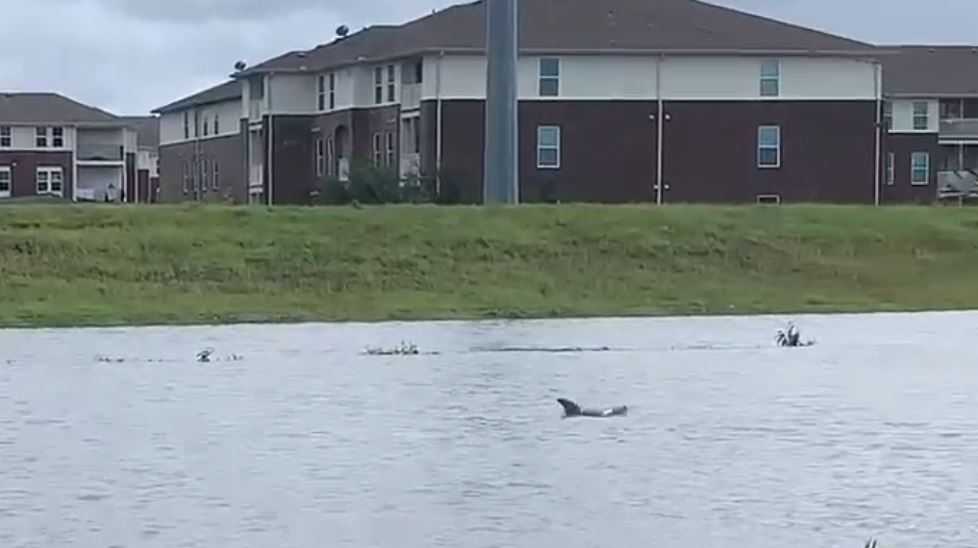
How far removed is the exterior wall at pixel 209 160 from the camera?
91562mm

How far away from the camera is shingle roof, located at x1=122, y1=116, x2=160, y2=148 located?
144000 millimetres

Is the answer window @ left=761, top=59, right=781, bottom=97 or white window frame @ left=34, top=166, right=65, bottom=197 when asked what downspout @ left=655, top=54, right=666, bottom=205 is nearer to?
window @ left=761, top=59, right=781, bottom=97

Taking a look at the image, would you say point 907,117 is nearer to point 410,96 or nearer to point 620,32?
point 620,32

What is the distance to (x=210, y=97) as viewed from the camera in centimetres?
9856

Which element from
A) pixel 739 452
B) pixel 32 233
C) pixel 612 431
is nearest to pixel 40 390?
pixel 612 431

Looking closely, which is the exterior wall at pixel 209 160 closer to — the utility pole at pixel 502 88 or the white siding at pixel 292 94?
the white siding at pixel 292 94

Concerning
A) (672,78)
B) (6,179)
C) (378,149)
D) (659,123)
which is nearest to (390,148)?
(378,149)

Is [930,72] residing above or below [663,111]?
above

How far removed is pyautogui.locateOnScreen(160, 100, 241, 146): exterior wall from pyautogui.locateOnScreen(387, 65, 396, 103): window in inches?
674

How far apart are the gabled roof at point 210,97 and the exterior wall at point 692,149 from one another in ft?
75.7

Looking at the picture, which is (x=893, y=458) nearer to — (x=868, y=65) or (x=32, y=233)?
(x=32, y=233)

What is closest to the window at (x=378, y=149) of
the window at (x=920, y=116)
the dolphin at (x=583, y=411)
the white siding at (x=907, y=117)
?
the white siding at (x=907, y=117)

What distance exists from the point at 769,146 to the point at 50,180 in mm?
54004

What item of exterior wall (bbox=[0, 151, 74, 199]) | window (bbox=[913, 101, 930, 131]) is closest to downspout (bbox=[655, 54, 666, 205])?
window (bbox=[913, 101, 930, 131])
